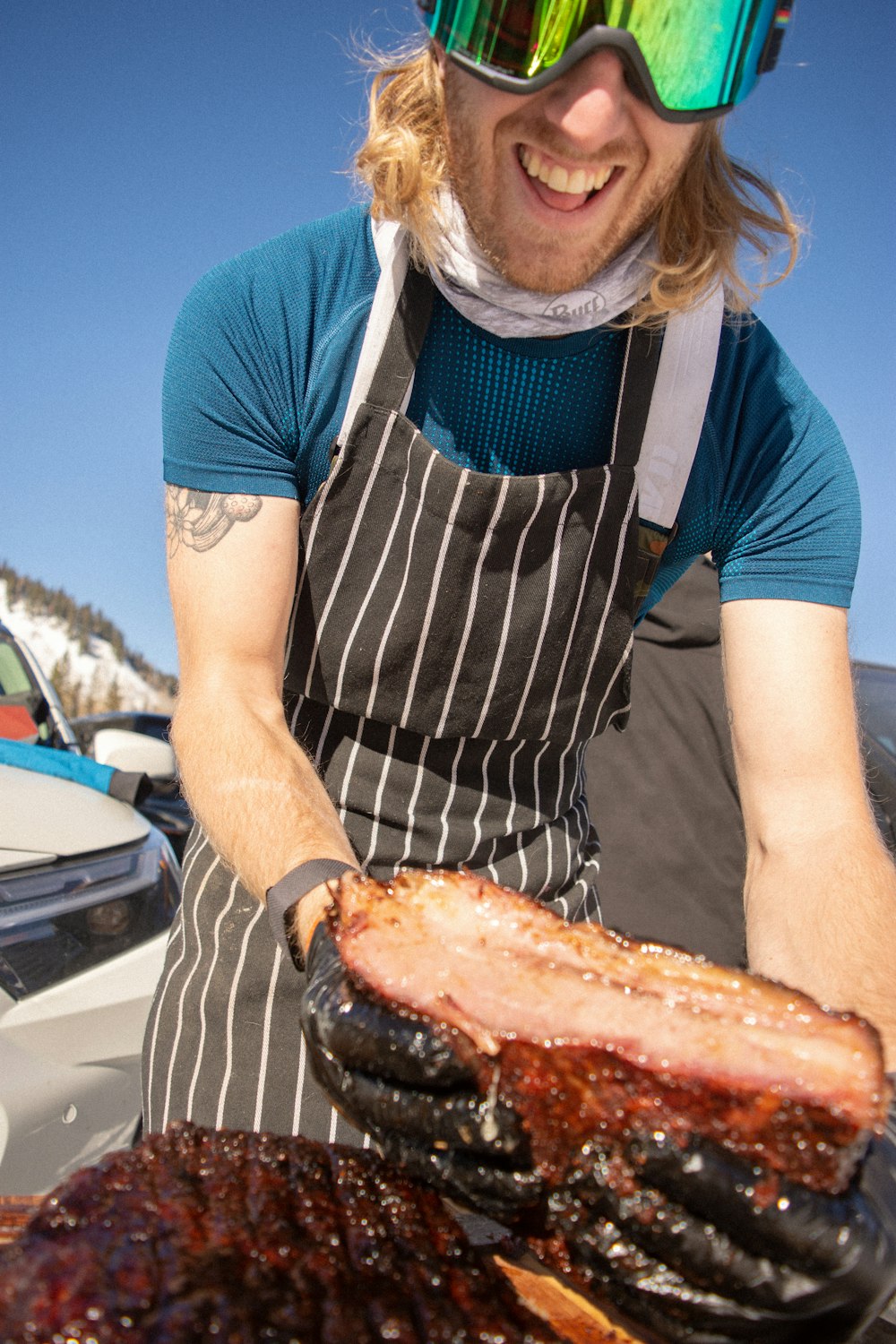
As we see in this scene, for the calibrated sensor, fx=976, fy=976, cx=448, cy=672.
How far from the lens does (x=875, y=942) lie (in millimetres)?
1830

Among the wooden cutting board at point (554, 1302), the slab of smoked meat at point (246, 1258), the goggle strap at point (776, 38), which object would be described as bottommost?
the wooden cutting board at point (554, 1302)

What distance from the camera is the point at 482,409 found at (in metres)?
2.15

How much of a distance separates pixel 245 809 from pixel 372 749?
1.46ft

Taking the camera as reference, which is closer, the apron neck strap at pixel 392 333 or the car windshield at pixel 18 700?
the apron neck strap at pixel 392 333

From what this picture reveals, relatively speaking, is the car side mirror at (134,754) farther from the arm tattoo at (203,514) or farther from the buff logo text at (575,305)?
the buff logo text at (575,305)

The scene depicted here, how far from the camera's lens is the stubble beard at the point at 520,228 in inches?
77.2

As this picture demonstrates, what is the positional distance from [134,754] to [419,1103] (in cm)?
374

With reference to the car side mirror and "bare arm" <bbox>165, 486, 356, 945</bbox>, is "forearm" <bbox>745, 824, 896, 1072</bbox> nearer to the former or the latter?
"bare arm" <bbox>165, 486, 356, 945</bbox>

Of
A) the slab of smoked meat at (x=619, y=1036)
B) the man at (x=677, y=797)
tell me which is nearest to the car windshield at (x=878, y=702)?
the man at (x=677, y=797)

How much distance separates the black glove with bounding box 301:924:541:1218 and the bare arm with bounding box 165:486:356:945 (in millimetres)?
679

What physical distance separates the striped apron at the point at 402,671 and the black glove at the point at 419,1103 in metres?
0.90

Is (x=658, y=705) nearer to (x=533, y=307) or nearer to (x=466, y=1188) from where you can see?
(x=533, y=307)

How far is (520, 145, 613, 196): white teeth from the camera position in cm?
188

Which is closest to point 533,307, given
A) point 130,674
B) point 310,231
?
point 310,231
